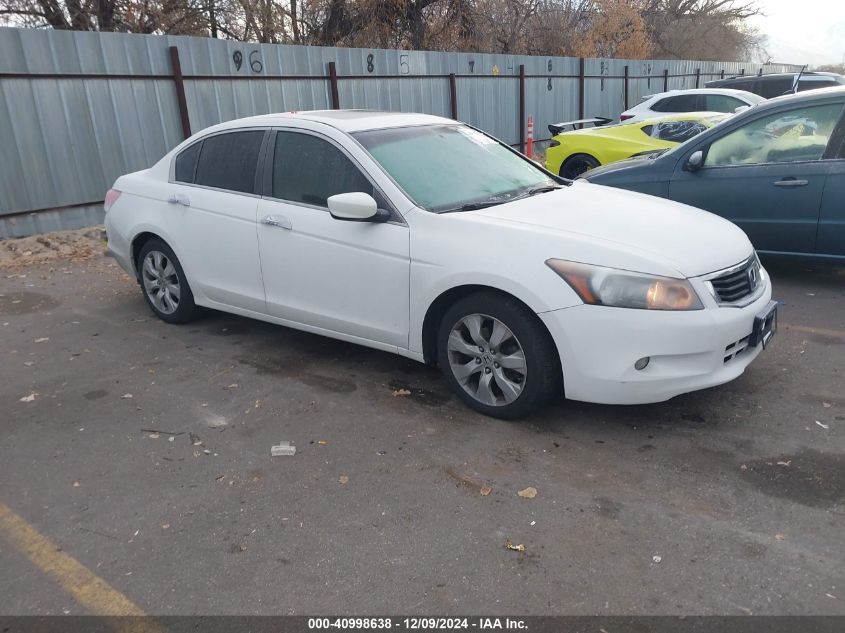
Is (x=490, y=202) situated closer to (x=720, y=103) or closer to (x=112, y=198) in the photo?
(x=112, y=198)

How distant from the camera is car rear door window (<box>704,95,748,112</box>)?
12.2 metres

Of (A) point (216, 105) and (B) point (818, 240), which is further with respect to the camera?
(A) point (216, 105)

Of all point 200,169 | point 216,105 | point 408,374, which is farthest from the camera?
point 216,105

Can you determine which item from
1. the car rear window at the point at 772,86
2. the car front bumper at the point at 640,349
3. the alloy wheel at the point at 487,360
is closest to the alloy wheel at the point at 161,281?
the alloy wheel at the point at 487,360

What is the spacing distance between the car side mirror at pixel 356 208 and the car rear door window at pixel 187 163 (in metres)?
1.79

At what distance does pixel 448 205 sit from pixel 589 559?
7.22ft

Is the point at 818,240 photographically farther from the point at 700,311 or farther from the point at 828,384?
the point at 700,311

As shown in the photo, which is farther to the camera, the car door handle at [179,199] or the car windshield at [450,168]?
the car door handle at [179,199]

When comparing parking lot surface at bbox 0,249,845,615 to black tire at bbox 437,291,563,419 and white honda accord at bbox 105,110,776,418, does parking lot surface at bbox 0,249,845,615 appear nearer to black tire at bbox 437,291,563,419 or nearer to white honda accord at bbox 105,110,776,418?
black tire at bbox 437,291,563,419

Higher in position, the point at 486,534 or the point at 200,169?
the point at 200,169

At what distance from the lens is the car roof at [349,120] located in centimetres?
461

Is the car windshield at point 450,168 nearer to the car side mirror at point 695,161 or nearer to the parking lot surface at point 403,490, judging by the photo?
the parking lot surface at point 403,490

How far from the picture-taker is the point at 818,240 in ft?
19.1

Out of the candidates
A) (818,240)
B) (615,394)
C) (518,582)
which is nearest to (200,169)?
(615,394)
